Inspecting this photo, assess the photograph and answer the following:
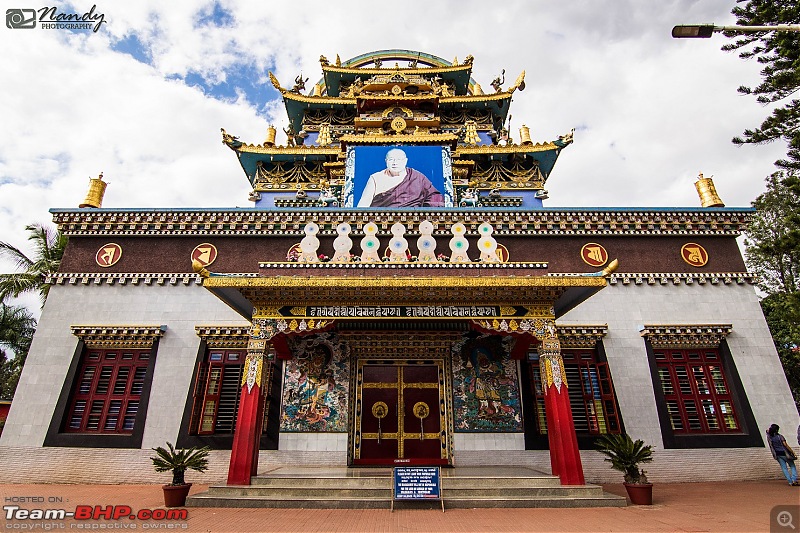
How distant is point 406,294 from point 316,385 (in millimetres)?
4146

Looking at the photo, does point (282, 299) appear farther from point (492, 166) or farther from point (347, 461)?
point (492, 166)

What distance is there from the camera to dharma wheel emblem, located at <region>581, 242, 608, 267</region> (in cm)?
1326

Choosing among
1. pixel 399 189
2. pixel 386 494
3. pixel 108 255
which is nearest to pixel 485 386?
pixel 386 494

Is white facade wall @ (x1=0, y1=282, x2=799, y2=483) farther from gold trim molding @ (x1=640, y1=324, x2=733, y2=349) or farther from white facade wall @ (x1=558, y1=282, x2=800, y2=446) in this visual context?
gold trim molding @ (x1=640, y1=324, x2=733, y2=349)

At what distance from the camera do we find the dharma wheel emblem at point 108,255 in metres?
13.2

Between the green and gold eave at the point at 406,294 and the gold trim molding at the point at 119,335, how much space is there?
12.5 ft

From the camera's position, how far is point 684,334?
12.1 meters

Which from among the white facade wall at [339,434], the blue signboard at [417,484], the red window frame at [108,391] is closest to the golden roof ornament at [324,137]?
the white facade wall at [339,434]

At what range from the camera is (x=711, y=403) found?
38.5 feet

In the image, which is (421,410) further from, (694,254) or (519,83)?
(519,83)

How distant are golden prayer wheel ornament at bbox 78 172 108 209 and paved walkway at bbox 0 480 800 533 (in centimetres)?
896

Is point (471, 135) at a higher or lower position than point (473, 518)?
higher

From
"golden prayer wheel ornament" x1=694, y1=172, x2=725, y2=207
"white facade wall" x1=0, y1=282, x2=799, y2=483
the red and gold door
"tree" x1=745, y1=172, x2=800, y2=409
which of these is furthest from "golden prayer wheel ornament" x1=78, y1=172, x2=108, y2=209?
"tree" x1=745, y1=172, x2=800, y2=409

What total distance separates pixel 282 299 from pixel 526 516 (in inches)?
253
